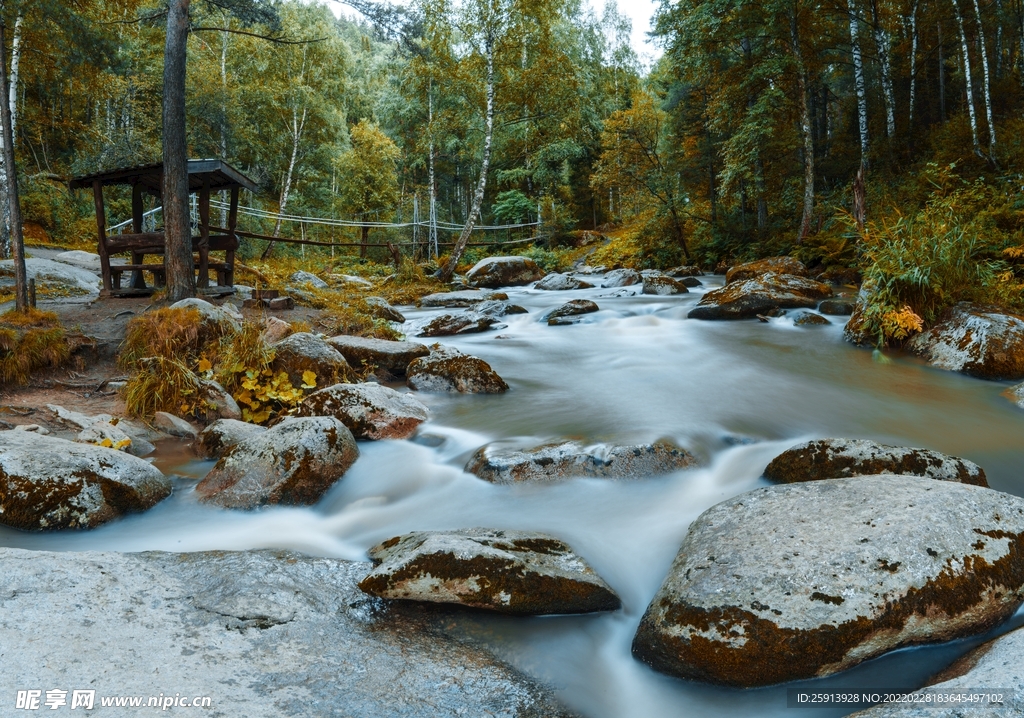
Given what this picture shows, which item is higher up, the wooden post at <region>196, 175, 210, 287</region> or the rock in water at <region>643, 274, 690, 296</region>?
the wooden post at <region>196, 175, 210, 287</region>

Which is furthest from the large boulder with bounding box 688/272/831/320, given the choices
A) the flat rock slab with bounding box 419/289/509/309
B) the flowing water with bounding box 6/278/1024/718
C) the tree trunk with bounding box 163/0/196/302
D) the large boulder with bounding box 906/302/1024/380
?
the tree trunk with bounding box 163/0/196/302

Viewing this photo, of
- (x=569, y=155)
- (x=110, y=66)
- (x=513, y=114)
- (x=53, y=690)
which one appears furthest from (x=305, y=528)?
(x=569, y=155)

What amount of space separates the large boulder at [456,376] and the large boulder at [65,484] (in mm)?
3002

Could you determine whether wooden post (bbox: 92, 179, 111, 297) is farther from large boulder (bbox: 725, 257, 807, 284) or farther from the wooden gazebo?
large boulder (bbox: 725, 257, 807, 284)

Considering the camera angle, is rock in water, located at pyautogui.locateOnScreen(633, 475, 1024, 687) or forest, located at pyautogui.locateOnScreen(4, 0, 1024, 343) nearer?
rock in water, located at pyautogui.locateOnScreen(633, 475, 1024, 687)

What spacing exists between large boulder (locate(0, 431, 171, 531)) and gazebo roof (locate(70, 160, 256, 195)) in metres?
6.62

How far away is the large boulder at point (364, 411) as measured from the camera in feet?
16.2

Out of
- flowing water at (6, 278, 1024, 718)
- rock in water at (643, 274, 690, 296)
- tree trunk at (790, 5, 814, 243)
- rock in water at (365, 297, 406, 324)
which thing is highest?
tree trunk at (790, 5, 814, 243)

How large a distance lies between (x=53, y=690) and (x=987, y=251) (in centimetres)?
1101

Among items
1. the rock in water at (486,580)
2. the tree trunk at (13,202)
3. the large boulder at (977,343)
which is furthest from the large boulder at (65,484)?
the large boulder at (977,343)

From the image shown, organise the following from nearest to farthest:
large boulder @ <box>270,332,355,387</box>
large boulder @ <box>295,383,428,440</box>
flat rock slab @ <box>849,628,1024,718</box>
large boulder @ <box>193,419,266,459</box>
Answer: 1. flat rock slab @ <box>849,628,1024,718</box>
2. large boulder @ <box>193,419,266,459</box>
3. large boulder @ <box>295,383,428,440</box>
4. large boulder @ <box>270,332,355,387</box>

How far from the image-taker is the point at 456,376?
6312 millimetres

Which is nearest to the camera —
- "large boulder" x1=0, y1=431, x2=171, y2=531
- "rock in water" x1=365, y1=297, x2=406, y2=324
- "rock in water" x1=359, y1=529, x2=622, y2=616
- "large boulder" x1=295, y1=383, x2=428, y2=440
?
"rock in water" x1=359, y1=529, x2=622, y2=616

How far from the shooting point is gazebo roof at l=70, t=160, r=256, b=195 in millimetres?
9234
